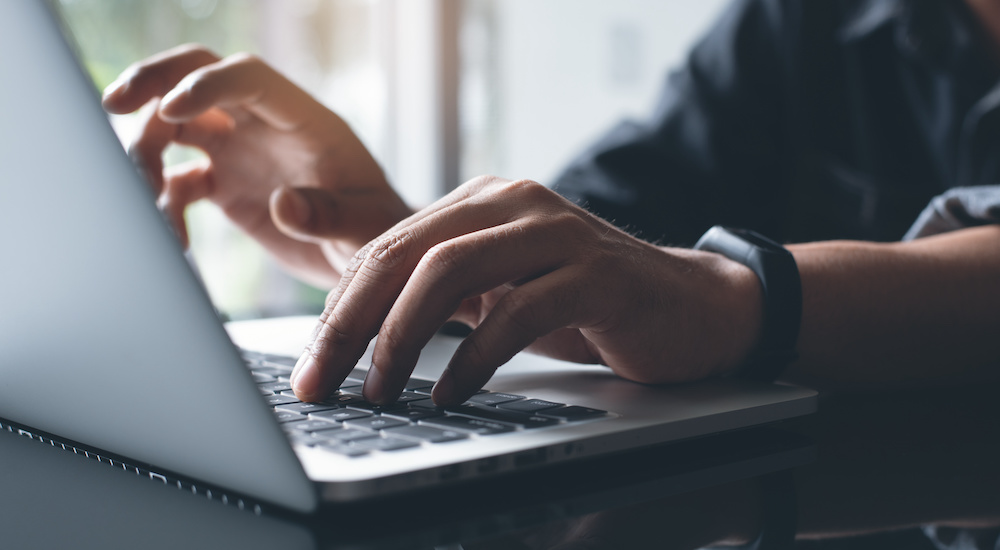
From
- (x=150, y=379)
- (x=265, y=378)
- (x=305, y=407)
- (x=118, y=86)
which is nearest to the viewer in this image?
(x=150, y=379)

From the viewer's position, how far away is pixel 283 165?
0.91 metres

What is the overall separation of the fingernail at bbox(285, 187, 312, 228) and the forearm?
471 millimetres

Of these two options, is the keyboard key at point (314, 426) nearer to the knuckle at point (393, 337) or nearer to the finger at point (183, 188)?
the knuckle at point (393, 337)

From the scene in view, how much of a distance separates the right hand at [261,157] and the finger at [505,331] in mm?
413

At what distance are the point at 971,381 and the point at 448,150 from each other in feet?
8.12

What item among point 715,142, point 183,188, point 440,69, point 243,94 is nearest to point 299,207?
point 243,94

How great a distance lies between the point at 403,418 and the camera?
1.23ft

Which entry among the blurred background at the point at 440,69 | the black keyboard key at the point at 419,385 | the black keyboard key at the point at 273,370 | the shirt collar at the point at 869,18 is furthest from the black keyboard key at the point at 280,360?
the blurred background at the point at 440,69

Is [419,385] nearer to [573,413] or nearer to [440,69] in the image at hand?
[573,413]

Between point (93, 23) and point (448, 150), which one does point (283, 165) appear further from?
point (448, 150)

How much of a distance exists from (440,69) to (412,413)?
2670 millimetres

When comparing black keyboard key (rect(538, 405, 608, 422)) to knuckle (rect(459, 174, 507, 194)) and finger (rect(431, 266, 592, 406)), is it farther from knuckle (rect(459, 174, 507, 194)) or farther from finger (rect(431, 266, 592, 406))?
knuckle (rect(459, 174, 507, 194))

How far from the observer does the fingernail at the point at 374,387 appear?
41cm

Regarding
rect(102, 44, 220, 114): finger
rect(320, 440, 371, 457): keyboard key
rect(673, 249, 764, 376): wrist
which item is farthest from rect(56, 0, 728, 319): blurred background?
rect(320, 440, 371, 457): keyboard key
